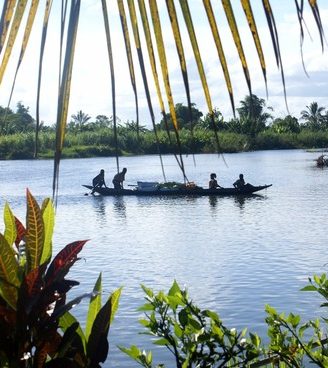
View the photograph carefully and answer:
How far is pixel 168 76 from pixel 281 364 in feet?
4.27

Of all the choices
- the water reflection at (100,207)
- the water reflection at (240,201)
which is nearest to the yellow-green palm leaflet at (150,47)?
the water reflection at (100,207)

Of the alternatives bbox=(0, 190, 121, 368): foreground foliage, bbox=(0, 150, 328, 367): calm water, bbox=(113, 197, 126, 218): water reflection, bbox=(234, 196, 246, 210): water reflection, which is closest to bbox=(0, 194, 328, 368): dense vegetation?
bbox=(0, 190, 121, 368): foreground foliage

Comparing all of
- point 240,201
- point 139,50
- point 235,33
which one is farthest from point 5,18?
point 240,201

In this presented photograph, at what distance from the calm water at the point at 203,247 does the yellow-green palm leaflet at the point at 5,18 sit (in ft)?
14.0

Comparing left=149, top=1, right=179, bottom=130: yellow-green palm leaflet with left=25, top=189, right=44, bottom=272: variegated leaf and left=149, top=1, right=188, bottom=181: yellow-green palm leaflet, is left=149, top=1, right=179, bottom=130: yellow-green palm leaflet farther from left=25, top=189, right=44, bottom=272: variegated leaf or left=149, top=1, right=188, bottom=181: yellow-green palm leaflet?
left=25, top=189, right=44, bottom=272: variegated leaf

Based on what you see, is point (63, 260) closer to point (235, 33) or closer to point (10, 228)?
point (10, 228)

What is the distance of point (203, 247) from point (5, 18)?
1547 cm

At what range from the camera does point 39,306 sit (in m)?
1.29

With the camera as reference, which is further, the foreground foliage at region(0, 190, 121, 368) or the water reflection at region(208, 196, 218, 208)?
the water reflection at region(208, 196, 218, 208)

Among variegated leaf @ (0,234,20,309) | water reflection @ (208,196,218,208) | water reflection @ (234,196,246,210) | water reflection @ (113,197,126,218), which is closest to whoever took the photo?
variegated leaf @ (0,234,20,309)

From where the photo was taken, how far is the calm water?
10633mm

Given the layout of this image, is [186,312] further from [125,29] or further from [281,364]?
[125,29]

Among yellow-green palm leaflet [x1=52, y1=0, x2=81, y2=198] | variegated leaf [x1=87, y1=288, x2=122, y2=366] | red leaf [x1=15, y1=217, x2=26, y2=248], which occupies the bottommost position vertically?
variegated leaf [x1=87, y1=288, x2=122, y2=366]

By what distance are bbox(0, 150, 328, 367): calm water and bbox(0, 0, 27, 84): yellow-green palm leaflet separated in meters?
4.25
